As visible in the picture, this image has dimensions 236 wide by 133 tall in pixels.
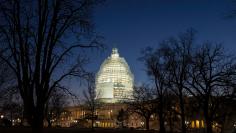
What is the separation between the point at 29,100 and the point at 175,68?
23633 millimetres

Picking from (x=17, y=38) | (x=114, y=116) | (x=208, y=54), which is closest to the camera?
(x=17, y=38)

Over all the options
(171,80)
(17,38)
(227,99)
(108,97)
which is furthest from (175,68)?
(108,97)

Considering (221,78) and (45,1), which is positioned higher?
(45,1)

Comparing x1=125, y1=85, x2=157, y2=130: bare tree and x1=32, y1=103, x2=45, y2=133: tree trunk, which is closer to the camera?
x1=32, y1=103, x2=45, y2=133: tree trunk

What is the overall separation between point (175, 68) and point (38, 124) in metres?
23.8

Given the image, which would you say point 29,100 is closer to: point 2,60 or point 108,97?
point 2,60

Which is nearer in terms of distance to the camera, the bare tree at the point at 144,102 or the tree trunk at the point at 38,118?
the tree trunk at the point at 38,118

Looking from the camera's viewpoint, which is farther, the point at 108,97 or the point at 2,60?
the point at 108,97

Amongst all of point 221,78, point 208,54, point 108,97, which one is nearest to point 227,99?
point 221,78

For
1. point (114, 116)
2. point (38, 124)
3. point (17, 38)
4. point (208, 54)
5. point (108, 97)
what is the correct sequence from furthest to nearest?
point (108, 97)
point (114, 116)
point (208, 54)
point (17, 38)
point (38, 124)

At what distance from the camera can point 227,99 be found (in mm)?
35219

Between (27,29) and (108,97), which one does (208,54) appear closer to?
(27,29)

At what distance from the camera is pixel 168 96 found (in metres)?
49.3

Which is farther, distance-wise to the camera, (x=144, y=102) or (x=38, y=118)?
(x=144, y=102)
